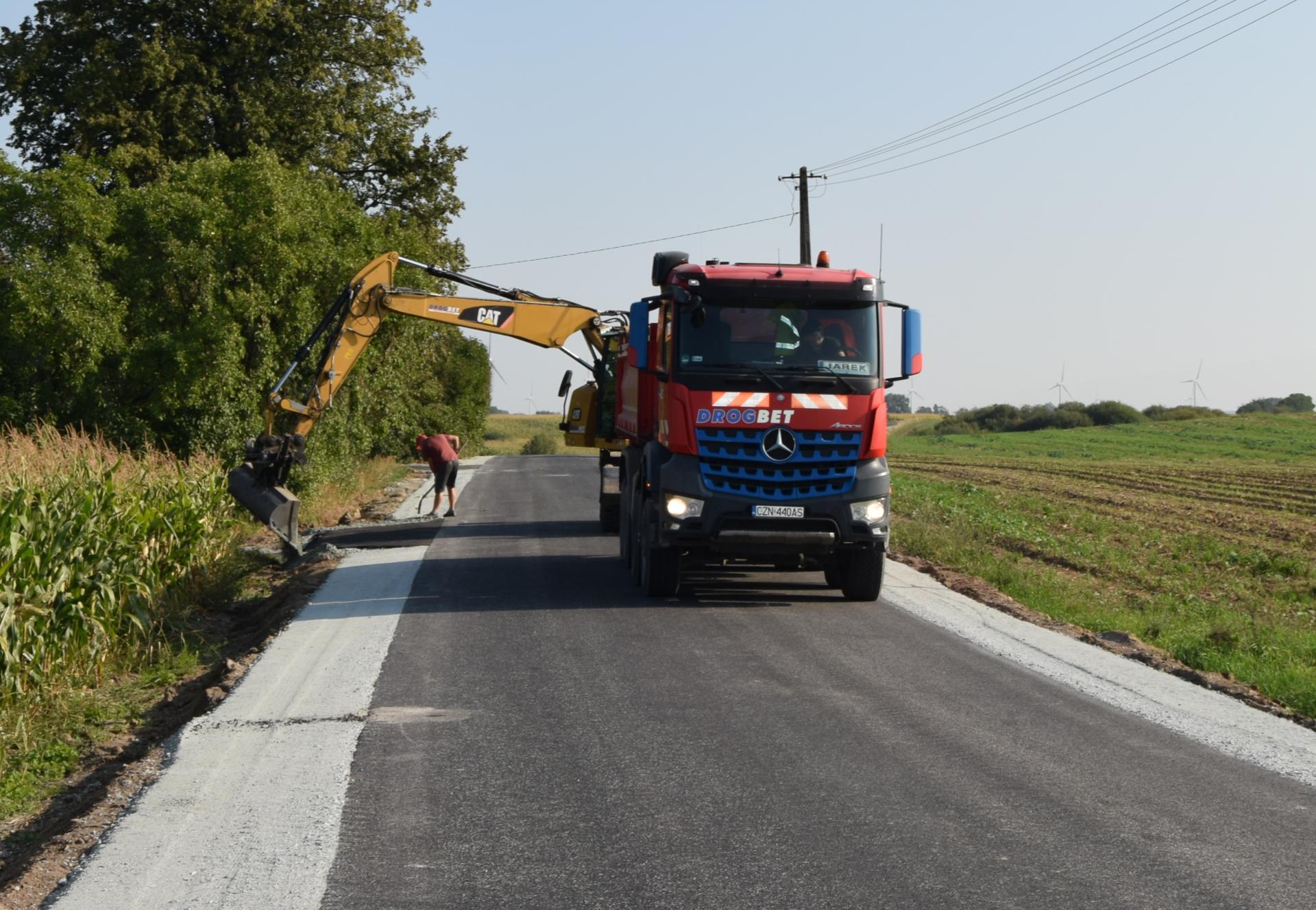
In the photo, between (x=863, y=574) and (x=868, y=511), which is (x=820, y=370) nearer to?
(x=868, y=511)

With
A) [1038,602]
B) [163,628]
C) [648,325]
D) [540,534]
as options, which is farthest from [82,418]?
[1038,602]

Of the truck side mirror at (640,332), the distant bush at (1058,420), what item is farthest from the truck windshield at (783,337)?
the distant bush at (1058,420)

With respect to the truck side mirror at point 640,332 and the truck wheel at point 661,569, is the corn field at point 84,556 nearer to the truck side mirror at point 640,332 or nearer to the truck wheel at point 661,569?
the truck wheel at point 661,569

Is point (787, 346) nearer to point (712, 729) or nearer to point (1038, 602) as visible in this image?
point (1038, 602)

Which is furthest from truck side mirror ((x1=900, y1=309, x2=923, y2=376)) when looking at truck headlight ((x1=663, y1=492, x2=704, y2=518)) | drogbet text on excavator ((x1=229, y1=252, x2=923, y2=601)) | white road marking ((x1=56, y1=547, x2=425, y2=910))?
white road marking ((x1=56, y1=547, x2=425, y2=910))

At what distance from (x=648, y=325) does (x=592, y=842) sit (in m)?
7.95

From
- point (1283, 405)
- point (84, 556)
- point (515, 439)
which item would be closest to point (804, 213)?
point (84, 556)

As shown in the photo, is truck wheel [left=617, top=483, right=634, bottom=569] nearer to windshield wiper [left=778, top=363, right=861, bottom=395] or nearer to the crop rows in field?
windshield wiper [left=778, top=363, right=861, bottom=395]

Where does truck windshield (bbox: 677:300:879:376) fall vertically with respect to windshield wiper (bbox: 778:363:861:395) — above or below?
above

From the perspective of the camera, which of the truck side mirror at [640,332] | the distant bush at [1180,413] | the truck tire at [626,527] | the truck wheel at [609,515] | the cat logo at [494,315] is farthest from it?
the distant bush at [1180,413]

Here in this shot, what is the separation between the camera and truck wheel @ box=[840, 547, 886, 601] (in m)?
13.3

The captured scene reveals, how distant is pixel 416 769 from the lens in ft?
23.4

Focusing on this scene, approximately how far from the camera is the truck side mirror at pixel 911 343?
12969mm

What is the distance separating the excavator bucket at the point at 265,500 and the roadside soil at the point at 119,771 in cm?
186
